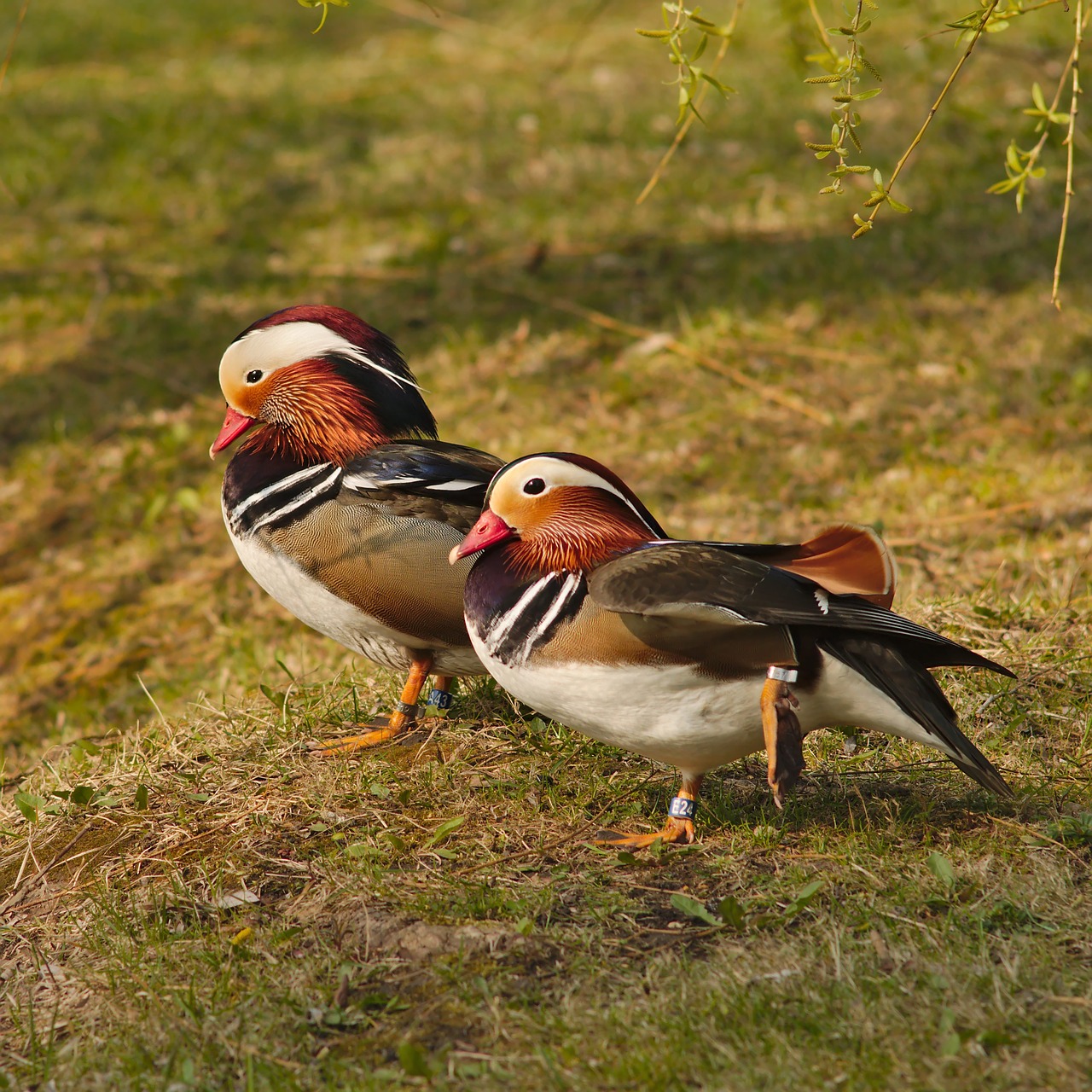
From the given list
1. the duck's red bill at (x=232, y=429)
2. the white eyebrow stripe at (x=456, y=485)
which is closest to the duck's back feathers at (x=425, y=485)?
the white eyebrow stripe at (x=456, y=485)

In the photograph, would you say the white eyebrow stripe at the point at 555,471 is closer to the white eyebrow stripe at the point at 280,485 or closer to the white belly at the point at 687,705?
the white belly at the point at 687,705

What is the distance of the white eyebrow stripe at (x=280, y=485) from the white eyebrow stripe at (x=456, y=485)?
1.05 feet

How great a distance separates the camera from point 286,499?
3268 mm

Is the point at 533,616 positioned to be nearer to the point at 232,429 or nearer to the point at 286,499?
the point at 286,499

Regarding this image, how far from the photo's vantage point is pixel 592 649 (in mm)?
2605

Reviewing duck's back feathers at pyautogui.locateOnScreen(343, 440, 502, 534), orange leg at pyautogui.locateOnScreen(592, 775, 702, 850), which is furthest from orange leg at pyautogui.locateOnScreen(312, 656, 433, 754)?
orange leg at pyautogui.locateOnScreen(592, 775, 702, 850)

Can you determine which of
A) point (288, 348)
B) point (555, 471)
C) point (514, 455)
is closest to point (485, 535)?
point (555, 471)

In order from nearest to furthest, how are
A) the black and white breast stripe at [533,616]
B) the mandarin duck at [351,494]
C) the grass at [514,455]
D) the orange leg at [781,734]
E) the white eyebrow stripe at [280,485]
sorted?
the grass at [514,455] < the orange leg at [781,734] < the black and white breast stripe at [533,616] < the mandarin duck at [351,494] < the white eyebrow stripe at [280,485]

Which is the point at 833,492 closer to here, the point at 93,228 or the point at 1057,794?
the point at 1057,794

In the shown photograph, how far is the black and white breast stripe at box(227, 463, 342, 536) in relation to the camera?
3240mm

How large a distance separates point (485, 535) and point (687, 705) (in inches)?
23.6

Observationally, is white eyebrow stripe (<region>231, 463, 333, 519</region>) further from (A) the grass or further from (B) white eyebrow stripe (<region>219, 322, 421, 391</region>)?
(A) the grass

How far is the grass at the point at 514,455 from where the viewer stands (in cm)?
235

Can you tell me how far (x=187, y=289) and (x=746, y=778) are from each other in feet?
18.6
